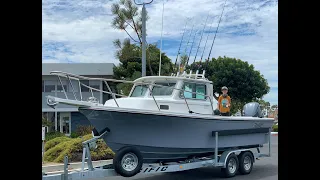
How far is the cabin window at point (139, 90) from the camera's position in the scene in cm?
886

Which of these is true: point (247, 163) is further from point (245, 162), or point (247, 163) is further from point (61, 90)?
point (61, 90)

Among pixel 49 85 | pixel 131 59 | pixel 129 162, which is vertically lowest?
pixel 129 162

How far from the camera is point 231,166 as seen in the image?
8.68m

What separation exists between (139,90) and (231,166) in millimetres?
2689

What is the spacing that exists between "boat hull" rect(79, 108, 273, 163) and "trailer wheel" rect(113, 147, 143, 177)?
43cm

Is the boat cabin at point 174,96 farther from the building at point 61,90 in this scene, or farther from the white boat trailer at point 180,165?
the building at point 61,90

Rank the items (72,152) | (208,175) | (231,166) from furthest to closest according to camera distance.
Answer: (72,152)
(208,175)
(231,166)

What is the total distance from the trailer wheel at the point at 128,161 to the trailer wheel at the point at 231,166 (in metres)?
2.52

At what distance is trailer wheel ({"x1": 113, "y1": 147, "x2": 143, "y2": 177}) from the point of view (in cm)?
643

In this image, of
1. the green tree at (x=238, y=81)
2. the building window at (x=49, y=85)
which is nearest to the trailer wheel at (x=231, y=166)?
the green tree at (x=238, y=81)

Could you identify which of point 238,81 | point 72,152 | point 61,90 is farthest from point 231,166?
point 61,90
